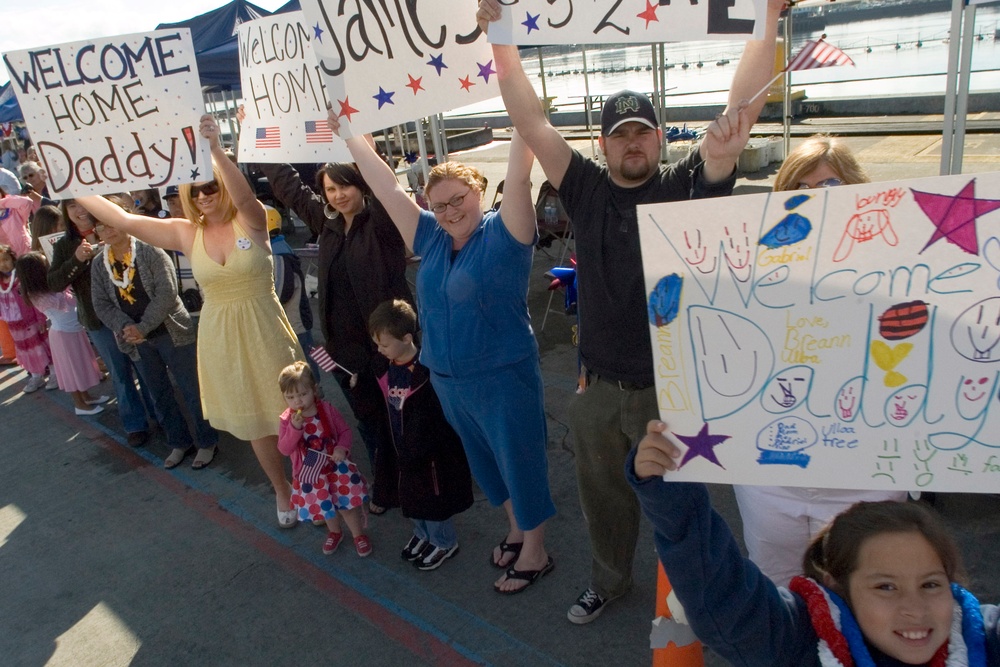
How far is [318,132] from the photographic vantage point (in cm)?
370

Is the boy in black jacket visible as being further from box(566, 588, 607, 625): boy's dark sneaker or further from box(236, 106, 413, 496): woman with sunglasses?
box(566, 588, 607, 625): boy's dark sneaker

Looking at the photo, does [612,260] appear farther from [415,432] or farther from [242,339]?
[242,339]

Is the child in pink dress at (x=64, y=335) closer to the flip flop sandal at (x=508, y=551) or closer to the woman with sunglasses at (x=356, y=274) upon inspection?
the woman with sunglasses at (x=356, y=274)

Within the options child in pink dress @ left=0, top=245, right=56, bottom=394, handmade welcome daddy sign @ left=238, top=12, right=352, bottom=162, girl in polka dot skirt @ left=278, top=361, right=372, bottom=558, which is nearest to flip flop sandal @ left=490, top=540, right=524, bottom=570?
girl in polka dot skirt @ left=278, top=361, right=372, bottom=558

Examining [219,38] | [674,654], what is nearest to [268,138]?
[674,654]

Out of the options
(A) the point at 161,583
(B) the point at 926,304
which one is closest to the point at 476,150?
(A) the point at 161,583

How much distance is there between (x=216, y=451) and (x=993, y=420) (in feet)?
15.4

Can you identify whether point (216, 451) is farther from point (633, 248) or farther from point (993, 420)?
point (993, 420)

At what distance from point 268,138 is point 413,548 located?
7.39ft

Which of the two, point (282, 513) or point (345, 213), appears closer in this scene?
point (345, 213)

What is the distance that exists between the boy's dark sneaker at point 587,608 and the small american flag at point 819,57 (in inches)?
81.7

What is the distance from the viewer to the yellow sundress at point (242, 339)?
386 centimetres

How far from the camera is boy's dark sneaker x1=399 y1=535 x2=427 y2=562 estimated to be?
143 inches

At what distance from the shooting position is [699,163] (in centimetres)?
231
